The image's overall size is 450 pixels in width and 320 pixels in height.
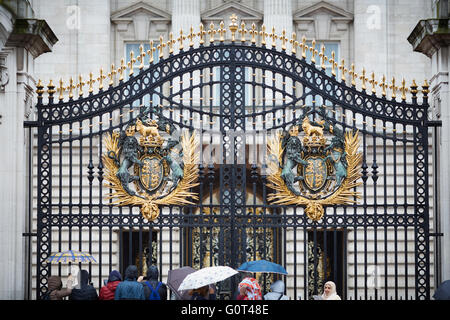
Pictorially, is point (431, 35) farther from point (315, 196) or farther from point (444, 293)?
point (444, 293)

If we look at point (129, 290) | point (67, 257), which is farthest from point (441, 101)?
point (67, 257)

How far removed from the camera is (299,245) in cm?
2302

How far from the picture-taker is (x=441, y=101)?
47.9 ft

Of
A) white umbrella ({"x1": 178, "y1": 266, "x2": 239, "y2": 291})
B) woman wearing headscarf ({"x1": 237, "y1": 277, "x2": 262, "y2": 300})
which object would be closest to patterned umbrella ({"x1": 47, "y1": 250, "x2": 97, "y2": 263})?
white umbrella ({"x1": 178, "y1": 266, "x2": 239, "y2": 291})

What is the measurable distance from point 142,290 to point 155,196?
2456 mm

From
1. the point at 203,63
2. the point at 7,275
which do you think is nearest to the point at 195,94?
the point at 203,63

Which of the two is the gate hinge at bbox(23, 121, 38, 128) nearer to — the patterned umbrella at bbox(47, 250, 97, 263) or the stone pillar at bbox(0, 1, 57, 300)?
the stone pillar at bbox(0, 1, 57, 300)

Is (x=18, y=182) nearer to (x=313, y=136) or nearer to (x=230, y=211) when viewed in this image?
(x=230, y=211)

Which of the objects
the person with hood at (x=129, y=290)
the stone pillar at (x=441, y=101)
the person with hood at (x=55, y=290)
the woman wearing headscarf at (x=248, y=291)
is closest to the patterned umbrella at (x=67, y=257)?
the person with hood at (x=55, y=290)

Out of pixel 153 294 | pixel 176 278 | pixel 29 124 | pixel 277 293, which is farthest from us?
pixel 29 124

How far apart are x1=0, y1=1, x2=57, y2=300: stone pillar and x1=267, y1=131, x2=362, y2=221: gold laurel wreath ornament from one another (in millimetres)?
4017

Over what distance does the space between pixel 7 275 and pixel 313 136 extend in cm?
533

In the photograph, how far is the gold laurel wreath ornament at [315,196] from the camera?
47.3 ft

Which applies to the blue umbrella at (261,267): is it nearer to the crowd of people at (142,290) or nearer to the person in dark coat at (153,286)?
the crowd of people at (142,290)
